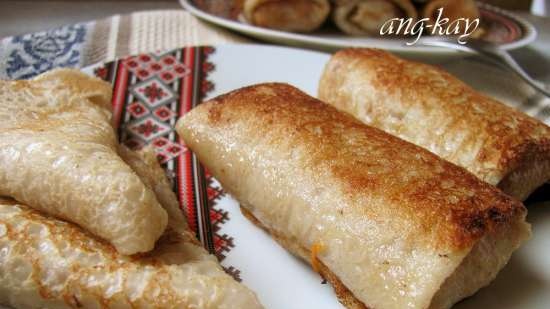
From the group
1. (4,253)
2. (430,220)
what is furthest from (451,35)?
(4,253)

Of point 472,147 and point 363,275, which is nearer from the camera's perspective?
point 363,275

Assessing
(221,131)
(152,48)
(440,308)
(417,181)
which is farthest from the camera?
(152,48)

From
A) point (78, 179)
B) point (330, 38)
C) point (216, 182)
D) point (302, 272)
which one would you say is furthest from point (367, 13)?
point (78, 179)

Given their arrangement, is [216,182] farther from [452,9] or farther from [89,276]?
[452,9]

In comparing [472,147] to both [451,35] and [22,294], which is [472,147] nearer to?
[22,294]

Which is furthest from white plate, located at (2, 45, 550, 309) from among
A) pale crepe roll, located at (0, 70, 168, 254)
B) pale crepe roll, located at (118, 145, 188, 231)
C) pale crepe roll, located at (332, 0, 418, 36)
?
pale crepe roll, located at (332, 0, 418, 36)

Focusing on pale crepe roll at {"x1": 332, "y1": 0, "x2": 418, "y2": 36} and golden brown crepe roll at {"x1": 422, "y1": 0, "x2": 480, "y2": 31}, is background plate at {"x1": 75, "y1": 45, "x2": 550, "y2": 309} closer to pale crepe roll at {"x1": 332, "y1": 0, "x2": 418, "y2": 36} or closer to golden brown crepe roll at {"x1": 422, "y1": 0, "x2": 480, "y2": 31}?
pale crepe roll at {"x1": 332, "y1": 0, "x2": 418, "y2": 36}
